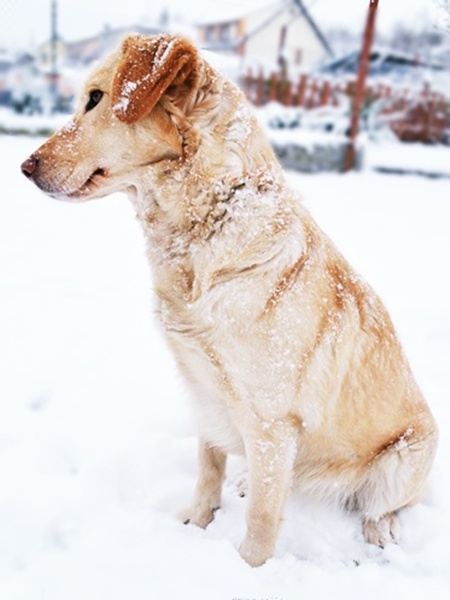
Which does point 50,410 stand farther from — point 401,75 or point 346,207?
point 401,75

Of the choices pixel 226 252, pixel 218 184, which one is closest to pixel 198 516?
pixel 226 252

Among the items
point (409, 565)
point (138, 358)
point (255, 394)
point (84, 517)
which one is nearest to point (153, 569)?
point (84, 517)

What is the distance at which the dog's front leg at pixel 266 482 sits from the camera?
1.92 metres

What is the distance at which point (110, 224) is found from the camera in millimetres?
6617

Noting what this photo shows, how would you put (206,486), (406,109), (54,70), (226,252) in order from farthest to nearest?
1. (406,109)
2. (54,70)
3. (206,486)
4. (226,252)

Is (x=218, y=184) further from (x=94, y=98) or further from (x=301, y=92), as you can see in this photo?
(x=301, y=92)

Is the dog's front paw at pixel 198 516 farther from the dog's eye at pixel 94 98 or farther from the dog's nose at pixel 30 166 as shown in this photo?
the dog's eye at pixel 94 98

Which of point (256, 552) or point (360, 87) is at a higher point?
point (256, 552)

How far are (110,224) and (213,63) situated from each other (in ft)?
15.9

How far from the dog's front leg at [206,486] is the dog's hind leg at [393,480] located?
23.9 inches

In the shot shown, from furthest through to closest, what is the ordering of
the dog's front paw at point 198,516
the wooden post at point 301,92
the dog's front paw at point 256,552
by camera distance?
the wooden post at point 301,92
the dog's front paw at point 198,516
the dog's front paw at point 256,552

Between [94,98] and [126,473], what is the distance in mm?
1605

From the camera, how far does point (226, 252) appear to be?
188 cm

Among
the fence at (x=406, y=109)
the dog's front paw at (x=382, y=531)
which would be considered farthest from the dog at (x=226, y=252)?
the fence at (x=406, y=109)
